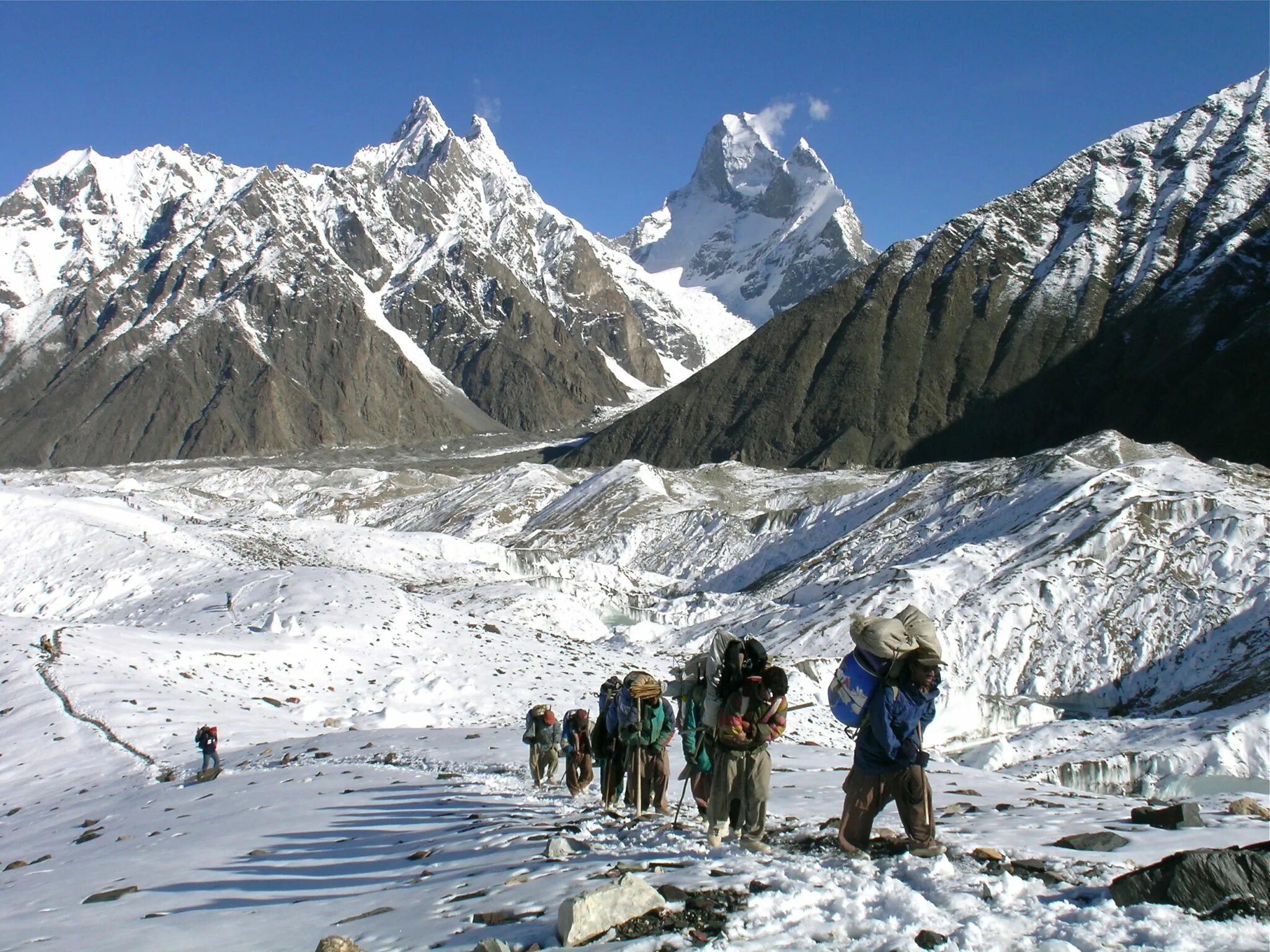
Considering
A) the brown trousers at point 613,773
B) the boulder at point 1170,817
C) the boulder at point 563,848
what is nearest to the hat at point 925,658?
the boulder at point 1170,817

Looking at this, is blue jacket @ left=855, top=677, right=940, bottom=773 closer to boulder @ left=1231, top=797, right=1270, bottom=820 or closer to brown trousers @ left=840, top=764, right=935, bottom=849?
brown trousers @ left=840, top=764, right=935, bottom=849

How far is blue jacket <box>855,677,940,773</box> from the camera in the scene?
8.10m

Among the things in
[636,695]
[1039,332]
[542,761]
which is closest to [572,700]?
[542,761]

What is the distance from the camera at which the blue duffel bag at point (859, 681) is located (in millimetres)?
8203

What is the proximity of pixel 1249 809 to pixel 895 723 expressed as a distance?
5.96 meters

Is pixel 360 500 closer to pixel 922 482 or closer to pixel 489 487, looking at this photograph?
pixel 489 487

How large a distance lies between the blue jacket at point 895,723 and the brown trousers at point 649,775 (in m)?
4.09

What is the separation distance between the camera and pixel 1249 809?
36.3 feet

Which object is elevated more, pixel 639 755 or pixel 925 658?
pixel 925 658

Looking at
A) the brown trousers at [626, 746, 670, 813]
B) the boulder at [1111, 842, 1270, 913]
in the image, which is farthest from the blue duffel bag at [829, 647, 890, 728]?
the brown trousers at [626, 746, 670, 813]

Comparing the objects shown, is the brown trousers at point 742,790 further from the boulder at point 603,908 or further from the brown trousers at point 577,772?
the brown trousers at point 577,772

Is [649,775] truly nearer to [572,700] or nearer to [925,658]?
[925,658]

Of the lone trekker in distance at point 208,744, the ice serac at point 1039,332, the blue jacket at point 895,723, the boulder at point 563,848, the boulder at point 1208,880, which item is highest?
the ice serac at point 1039,332

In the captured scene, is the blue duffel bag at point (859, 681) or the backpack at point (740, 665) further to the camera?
the backpack at point (740, 665)
